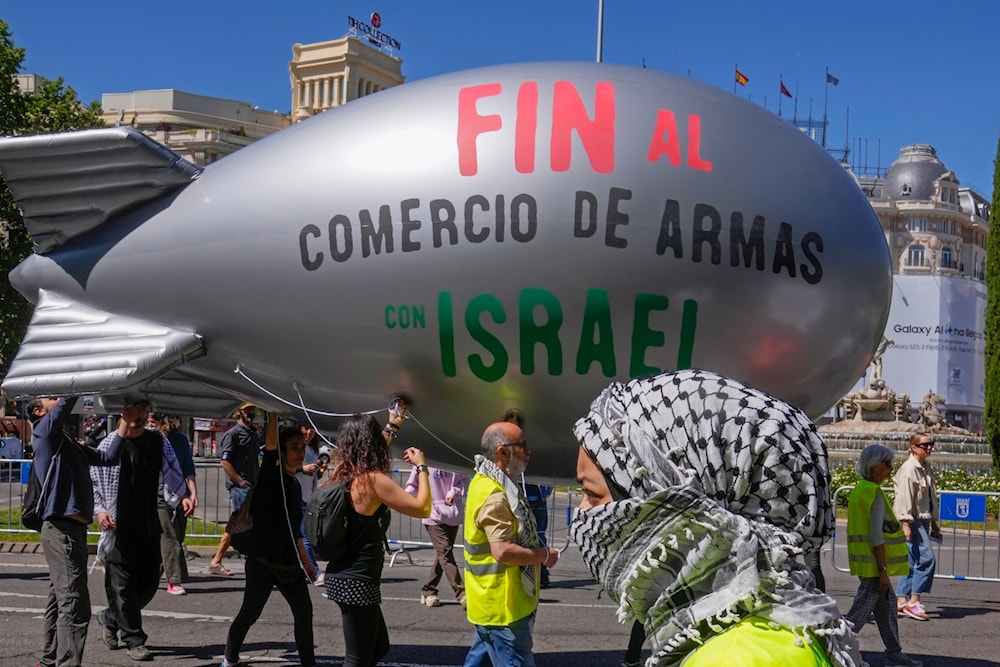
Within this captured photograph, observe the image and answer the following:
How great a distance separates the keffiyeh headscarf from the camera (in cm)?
208

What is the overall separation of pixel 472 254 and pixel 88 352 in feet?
7.44

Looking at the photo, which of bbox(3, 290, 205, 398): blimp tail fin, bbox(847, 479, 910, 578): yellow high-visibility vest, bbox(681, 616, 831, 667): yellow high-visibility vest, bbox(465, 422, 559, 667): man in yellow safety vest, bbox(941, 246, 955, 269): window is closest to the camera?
bbox(681, 616, 831, 667): yellow high-visibility vest

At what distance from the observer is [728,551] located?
Result: 2117mm

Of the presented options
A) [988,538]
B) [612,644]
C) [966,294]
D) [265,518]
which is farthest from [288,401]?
[966,294]

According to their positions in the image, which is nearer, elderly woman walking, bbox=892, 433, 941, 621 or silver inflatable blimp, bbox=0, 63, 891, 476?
silver inflatable blimp, bbox=0, 63, 891, 476

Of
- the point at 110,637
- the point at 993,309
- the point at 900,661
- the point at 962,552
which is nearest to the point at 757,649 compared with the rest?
the point at 900,661

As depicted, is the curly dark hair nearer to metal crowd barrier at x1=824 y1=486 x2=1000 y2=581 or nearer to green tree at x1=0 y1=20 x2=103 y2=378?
metal crowd barrier at x1=824 y1=486 x2=1000 y2=581

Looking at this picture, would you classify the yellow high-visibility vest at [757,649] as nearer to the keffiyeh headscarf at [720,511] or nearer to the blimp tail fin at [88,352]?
the keffiyeh headscarf at [720,511]

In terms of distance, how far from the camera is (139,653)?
7.94 metres

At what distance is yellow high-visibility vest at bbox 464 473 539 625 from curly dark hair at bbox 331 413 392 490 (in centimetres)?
51

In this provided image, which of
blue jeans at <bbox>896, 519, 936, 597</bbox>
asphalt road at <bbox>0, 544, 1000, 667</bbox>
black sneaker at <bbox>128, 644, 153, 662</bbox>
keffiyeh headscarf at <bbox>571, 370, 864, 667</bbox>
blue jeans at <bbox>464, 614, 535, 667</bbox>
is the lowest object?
asphalt road at <bbox>0, 544, 1000, 667</bbox>

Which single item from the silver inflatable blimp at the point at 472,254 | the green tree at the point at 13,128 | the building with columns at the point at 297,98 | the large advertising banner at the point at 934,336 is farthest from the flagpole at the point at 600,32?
the building with columns at the point at 297,98

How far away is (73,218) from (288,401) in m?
1.51

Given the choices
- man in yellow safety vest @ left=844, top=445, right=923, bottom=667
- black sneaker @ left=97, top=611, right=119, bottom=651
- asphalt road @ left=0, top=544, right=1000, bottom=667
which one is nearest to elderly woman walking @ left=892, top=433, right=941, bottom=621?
asphalt road @ left=0, top=544, right=1000, bottom=667
